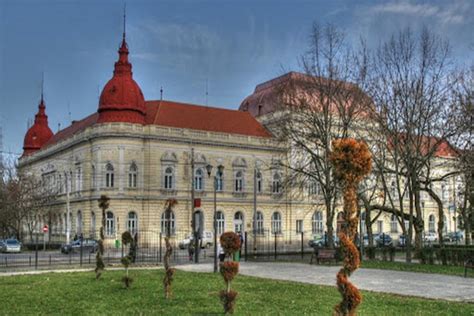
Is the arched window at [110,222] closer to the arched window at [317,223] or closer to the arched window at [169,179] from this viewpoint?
the arched window at [169,179]

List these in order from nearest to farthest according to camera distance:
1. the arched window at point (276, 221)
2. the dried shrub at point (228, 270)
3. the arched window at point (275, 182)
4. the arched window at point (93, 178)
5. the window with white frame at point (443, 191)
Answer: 1. the dried shrub at point (228, 270)
2. the window with white frame at point (443, 191)
3. the arched window at point (93, 178)
4. the arched window at point (276, 221)
5. the arched window at point (275, 182)

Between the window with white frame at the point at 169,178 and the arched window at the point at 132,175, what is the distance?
3497mm

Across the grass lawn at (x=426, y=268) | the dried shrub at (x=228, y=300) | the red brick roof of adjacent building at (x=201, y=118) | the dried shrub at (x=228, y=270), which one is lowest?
the grass lawn at (x=426, y=268)

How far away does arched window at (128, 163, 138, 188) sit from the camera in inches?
2417

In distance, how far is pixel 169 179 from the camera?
63.9 m

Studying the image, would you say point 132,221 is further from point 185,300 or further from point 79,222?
point 185,300

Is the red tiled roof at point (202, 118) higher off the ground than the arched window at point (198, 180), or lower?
higher

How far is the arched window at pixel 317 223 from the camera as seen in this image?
7300 centimetres

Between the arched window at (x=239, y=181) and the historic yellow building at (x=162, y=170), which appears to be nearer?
the historic yellow building at (x=162, y=170)

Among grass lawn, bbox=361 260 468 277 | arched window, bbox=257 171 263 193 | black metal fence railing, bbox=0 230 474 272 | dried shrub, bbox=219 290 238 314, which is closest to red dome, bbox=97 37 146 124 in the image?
black metal fence railing, bbox=0 230 474 272

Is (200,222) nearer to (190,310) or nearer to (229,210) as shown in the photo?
(229,210)

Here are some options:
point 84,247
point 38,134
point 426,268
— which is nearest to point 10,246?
point 84,247

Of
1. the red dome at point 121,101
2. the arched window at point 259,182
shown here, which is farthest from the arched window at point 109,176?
the arched window at point 259,182

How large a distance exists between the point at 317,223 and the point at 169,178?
2193cm
